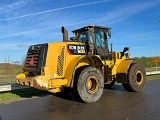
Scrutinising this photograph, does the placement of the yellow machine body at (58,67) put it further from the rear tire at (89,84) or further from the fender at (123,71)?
the fender at (123,71)

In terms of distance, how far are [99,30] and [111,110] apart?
4501mm

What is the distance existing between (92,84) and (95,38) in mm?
2204

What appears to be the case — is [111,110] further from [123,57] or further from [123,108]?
[123,57]

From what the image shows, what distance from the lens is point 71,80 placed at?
908 centimetres

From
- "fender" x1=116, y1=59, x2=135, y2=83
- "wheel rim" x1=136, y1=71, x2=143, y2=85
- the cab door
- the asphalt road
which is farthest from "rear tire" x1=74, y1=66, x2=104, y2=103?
"wheel rim" x1=136, y1=71, x2=143, y2=85

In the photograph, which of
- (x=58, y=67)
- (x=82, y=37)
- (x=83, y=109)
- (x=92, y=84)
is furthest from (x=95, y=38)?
(x=83, y=109)

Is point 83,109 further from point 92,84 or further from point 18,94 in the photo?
point 18,94

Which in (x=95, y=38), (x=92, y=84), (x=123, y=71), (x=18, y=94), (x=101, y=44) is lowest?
(x=18, y=94)

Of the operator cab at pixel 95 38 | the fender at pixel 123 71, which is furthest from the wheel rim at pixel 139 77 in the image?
the operator cab at pixel 95 38

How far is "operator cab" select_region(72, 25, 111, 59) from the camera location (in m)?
10.9

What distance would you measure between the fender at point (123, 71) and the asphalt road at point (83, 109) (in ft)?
5.22

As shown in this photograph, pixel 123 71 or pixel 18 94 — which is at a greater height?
pixel 123 71

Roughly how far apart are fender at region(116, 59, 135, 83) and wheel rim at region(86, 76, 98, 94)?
2.26 meters

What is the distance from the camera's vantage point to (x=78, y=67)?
9852mm
